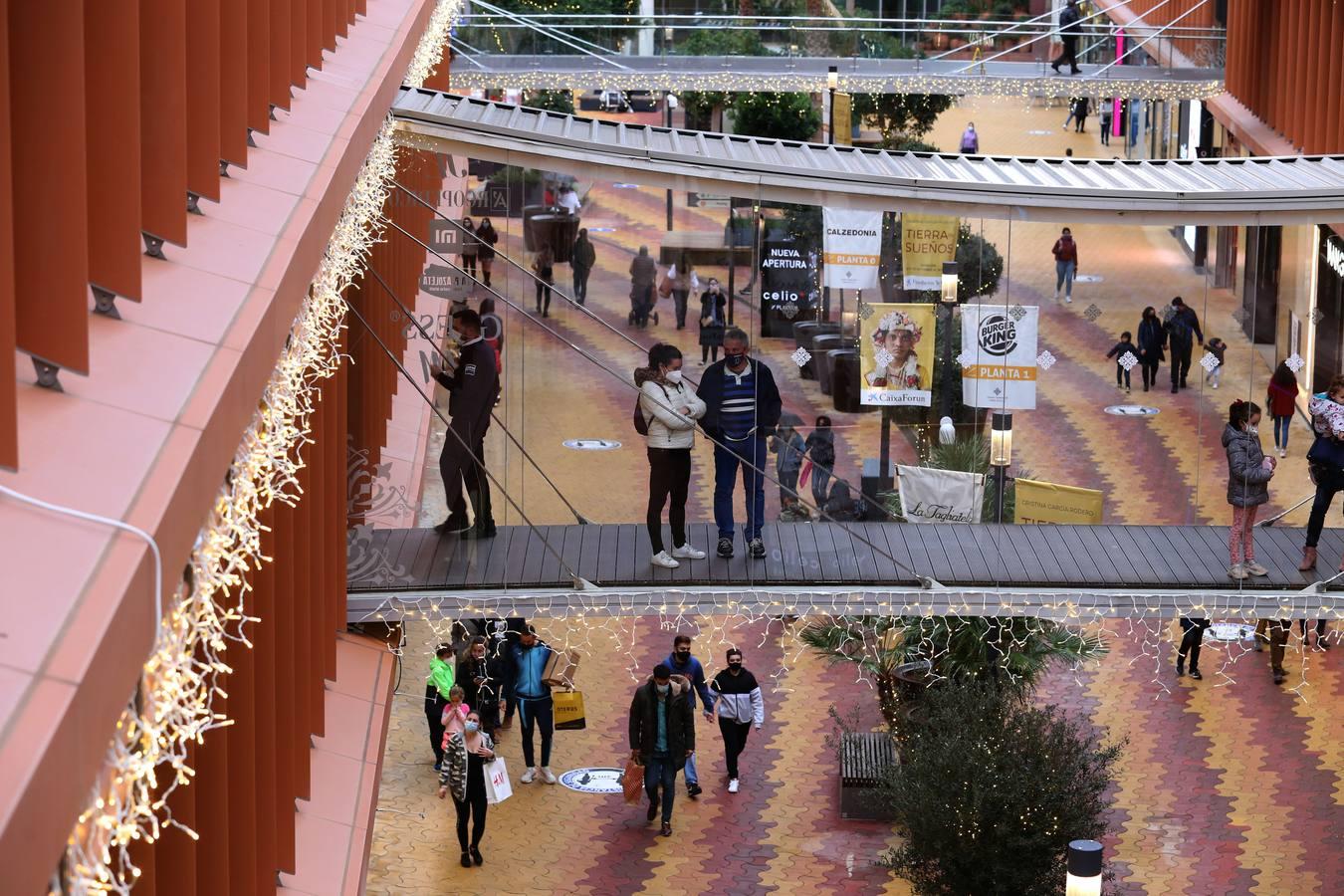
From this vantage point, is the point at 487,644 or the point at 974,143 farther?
the point at 974,143

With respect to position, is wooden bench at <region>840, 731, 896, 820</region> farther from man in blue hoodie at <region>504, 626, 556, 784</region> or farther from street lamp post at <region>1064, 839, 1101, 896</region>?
street lamp post at <region>1064, 839, 1101, 896</region>

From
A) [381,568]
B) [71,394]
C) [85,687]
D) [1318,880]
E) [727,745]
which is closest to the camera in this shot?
[85,687]

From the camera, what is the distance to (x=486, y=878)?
585 inches

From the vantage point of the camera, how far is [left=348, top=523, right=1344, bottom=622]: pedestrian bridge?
13898 millimetres

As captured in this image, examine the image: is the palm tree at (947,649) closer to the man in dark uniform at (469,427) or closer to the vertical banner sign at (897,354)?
the vertical banner sign at (897,354)

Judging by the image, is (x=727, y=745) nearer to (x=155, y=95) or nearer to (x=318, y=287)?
(x=318, y=287)

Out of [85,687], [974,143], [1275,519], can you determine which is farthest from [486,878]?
[974,143]

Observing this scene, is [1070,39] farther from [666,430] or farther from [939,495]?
[666,430]

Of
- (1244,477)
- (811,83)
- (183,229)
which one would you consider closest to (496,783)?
(1244,477)

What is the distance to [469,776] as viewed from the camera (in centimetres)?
1465

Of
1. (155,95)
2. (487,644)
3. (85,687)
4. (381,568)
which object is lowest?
(487,644)

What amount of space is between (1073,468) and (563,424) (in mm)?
3524

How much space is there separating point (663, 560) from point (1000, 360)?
2.67 meters

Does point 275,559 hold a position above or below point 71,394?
below
